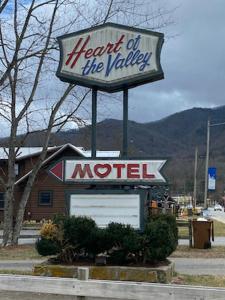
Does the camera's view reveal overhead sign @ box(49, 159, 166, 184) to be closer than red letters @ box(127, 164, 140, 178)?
Yes

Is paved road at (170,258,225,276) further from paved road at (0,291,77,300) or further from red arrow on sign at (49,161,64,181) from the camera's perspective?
paved road at (0,291,77,300)

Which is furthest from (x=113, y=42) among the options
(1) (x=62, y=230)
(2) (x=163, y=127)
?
(2) (x=163, y=127)

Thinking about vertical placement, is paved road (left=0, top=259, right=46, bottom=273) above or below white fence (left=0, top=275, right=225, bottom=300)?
below

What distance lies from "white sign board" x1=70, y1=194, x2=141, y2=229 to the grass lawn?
6.15 metres

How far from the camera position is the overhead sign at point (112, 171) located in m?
11.1

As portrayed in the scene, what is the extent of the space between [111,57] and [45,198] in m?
36.2

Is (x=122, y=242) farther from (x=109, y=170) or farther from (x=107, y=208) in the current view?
(x=109, y=170)

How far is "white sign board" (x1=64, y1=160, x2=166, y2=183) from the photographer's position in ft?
36.3

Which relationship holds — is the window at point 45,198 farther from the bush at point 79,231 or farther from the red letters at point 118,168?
the bush at point 79,231

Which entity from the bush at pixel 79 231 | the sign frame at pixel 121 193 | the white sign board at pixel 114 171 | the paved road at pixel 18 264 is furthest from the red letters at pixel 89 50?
the paved road at pixel 18 264

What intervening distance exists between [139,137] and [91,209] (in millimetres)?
88292

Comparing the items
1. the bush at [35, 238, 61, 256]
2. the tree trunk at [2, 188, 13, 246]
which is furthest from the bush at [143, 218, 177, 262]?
the tree trunk at [2, 188, 13, 246]

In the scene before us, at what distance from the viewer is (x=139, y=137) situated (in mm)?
99500

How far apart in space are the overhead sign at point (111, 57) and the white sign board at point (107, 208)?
2336mm
